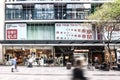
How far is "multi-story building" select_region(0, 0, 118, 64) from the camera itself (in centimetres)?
5528

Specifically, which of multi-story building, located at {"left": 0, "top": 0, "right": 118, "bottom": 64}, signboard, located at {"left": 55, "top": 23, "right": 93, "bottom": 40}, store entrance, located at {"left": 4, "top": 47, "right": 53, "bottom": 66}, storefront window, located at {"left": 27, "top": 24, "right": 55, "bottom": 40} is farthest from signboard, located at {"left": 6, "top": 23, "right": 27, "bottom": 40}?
signboard, located at {"left": 55, "top": 23, "right": 93, "bottom": 40}

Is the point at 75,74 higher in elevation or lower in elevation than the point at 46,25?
lower

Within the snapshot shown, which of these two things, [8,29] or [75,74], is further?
[8,29]

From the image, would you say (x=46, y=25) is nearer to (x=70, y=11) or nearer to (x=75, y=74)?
(x=70, y=11)

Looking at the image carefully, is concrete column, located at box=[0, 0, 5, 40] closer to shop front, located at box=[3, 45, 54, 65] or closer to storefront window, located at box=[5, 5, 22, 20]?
storefront window, located at box=[5, 5, 22, 20]

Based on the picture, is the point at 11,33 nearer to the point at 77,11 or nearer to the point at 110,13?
the point at 77,11

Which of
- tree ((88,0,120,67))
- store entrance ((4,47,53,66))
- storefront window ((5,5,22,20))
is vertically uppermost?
storefront window ((5,5,22,20))

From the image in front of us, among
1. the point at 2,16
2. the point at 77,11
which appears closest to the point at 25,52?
the point at 2,16

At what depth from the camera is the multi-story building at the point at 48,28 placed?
55281mm

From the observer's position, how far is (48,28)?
5688cm

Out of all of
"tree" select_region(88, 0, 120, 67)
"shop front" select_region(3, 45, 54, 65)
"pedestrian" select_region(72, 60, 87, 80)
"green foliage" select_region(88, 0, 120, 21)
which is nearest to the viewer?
"pedestrian" select_region(72, 60, 87, 80)

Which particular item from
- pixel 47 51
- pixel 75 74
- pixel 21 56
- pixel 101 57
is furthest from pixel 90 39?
pixel 75 74

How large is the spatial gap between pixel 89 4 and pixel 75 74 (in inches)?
1876

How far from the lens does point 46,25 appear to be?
5697 centimetres
